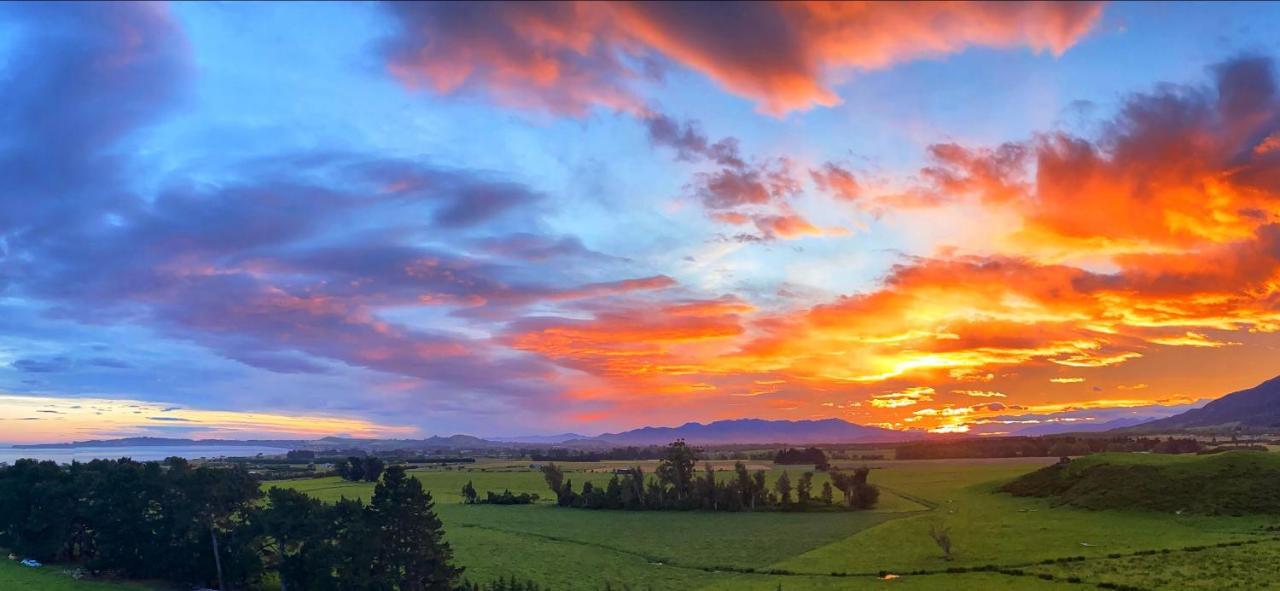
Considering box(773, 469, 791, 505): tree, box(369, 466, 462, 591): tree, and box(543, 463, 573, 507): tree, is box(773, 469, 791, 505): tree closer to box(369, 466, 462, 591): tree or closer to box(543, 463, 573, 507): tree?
box(543, 463, 573, 507): tree

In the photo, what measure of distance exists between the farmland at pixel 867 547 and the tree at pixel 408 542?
17454 mm

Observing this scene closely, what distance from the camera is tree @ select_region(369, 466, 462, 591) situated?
53438 mm

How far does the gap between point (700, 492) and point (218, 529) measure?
301 ft

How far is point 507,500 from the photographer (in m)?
155

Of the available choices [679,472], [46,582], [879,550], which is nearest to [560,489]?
[679,472]

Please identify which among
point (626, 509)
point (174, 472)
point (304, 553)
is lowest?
point (626, 509)

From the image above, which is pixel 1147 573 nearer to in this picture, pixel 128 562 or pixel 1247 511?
pixel 1247 511

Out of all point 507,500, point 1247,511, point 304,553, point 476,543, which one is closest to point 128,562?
point 304,553

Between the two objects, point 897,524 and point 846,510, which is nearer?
point 897,524

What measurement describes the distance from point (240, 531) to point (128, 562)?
1657cm

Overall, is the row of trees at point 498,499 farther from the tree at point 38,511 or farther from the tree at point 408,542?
the tree at point 408,542

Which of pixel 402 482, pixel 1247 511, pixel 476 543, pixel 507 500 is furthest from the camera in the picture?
pixel 507 500

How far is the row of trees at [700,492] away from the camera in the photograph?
13512cm

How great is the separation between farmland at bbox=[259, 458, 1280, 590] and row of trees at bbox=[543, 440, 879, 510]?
283 inches
